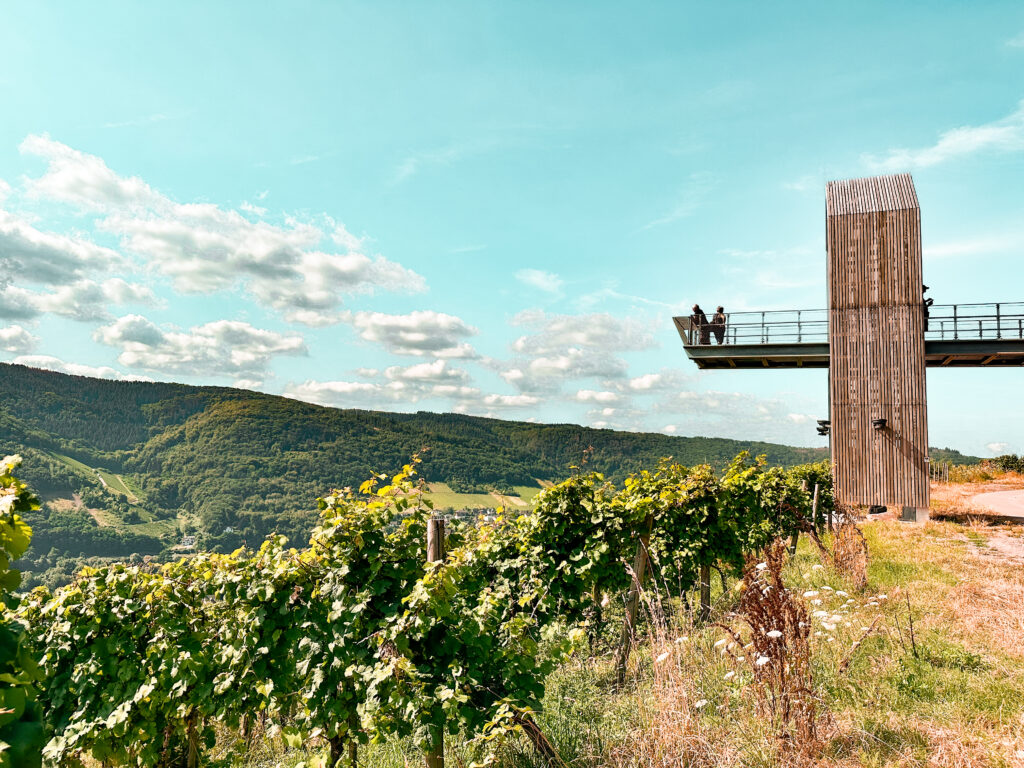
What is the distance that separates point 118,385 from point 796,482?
7123 inches

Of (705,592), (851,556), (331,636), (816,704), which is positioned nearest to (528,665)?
(331,636)

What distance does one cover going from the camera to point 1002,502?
774 inches

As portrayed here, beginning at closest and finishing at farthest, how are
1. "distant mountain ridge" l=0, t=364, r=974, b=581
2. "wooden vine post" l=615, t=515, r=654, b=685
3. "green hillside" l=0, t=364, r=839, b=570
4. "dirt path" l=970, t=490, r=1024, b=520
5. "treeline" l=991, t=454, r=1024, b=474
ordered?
"wooden vine post" l=615, t=515, r=654, b=685 → "dirt path" l=970, t=490, r=1024, b=520 → "treeline" l=991, t=454, r=1024, b=474 → "green hillside" l=0, t=364, r=839, b=570 → "distant mountain ridge" l=0, t=364, r=974, b=581

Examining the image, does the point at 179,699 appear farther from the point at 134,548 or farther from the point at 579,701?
the point at 134,548

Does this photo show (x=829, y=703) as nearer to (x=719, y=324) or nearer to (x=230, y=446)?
(x=719, y=324)

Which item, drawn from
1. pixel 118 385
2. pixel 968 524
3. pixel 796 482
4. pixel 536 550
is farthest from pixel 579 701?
pixel 118 385

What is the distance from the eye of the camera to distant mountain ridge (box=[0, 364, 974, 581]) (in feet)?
295

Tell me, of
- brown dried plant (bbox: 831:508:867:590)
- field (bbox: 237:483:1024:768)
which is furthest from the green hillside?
field (bbox: 237:483:1024:768)

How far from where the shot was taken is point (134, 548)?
270 ft

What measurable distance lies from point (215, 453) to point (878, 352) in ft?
415

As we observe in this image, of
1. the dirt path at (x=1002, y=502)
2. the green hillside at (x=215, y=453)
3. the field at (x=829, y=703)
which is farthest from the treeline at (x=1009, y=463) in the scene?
the field at (x=829, y=703)

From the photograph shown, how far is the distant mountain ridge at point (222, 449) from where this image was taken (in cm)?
8988

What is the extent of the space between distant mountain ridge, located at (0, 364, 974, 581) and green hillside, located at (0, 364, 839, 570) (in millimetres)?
330

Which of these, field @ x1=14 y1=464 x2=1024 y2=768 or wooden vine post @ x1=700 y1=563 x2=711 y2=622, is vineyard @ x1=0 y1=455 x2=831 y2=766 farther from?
wooden vine post @ x1=700 y1=563 x2=711 y2=622
